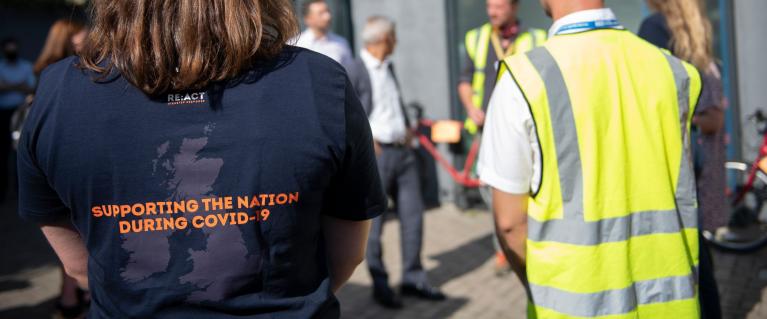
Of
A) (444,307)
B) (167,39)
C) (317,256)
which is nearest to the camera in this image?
(167,39)

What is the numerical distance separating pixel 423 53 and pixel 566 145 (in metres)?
6.24

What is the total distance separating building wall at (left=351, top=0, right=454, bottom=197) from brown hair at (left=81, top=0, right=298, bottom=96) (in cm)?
675

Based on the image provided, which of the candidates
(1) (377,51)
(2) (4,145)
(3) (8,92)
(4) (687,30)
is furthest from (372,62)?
(2) (4,145)

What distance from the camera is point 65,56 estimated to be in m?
4.69

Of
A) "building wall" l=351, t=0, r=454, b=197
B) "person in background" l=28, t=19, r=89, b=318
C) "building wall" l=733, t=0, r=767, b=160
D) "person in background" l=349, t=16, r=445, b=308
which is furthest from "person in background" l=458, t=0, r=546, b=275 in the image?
"person in background" l=28, t=19, r=89, b=318

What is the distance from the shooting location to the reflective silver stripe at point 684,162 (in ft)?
7.89

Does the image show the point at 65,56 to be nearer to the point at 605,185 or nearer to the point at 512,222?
the point at 512,222

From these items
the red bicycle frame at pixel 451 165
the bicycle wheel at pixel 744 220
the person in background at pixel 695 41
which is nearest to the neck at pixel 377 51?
the person in background at pixel 695 41

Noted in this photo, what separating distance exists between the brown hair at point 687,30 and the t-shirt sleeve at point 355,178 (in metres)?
2.30

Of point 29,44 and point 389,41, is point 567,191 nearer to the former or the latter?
point 389,41

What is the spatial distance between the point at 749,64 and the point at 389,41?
3317 mm

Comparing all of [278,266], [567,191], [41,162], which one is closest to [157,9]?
[41,162]

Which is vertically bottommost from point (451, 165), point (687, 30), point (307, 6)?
point (451, 165)

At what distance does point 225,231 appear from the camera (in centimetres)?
160
